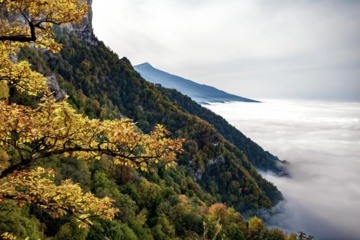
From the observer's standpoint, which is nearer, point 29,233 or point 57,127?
point 57,127

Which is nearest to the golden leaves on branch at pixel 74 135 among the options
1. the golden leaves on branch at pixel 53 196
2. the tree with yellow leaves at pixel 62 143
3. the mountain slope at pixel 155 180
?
the tree with yellow leaves at pixel 62 143

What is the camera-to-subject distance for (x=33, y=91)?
9469 millimetres

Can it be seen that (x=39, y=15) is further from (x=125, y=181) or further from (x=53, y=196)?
(x=125, y=181)

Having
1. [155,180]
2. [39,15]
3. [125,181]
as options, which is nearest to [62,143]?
[39,15]

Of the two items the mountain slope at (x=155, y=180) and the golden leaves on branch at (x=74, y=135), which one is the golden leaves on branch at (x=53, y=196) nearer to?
the golden leaves on branch at (x=74, y=135)

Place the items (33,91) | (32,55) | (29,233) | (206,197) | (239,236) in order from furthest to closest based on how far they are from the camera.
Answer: (206,197), (32,55), (239,236), (29,233), (33,91)

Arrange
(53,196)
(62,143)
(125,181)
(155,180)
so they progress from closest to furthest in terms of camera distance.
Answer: (62,143) → (53,196) → (125,181) → (155,180)

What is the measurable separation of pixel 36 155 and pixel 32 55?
12881 centimetres

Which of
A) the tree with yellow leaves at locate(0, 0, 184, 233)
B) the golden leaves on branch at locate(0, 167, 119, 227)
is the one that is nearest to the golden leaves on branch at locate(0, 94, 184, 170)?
the tree with yellow leaves at locate(0, 0, 184, 233)

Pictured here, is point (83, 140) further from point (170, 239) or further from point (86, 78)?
point (86, 78)

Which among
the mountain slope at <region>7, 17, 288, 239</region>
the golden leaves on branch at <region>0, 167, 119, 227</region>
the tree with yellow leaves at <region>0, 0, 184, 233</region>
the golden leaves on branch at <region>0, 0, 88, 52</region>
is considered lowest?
the mountain slope at <region>7, 17, 288, 239</region>

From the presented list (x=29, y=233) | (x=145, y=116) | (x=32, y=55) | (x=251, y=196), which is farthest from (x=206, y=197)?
(x=29, y=233)

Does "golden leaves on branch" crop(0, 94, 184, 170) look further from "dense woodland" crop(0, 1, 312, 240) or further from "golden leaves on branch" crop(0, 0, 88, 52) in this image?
"golden leaves on branch" crop(0, 0, 88, 52)

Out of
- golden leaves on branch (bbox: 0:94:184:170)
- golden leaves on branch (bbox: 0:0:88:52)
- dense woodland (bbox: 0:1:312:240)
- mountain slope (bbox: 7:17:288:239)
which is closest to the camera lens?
golden leaves on branch (bbox: 0:94:184:170)
